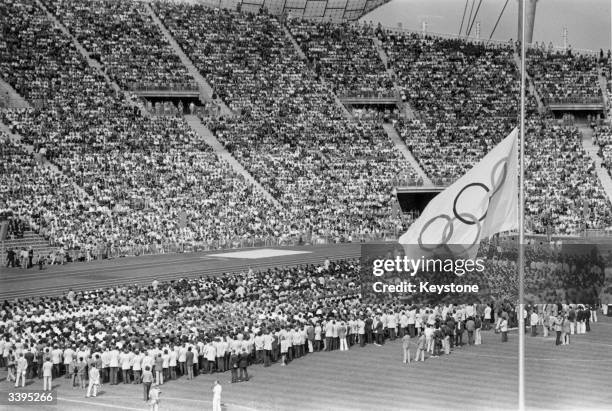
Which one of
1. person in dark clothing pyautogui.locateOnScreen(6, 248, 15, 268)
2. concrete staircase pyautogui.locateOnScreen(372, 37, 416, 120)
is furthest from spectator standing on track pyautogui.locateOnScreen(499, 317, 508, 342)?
concrete staircase pyautogui.locateOnScreen(372, 37, 416, 120)

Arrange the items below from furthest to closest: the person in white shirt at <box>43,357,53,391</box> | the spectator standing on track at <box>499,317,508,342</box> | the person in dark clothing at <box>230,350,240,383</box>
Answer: the spectator standing on track at <box>499,317,508,342</box>
the person in dark clothing at <box>230,350,240,383</box>
the person in white shirt at <box>43,357,53,391</box>

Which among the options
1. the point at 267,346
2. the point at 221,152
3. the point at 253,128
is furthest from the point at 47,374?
the point at 253,128

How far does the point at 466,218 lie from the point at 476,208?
0.89 ft

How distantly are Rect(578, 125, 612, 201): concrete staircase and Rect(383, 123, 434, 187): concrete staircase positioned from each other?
835 centimetres

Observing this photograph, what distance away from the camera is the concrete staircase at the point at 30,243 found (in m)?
40.1

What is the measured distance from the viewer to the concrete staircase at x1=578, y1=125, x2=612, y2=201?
5295 cm

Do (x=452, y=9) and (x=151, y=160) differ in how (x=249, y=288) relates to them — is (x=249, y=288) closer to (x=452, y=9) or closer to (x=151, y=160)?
(x=151, y=160)

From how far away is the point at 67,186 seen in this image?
45.2 metres

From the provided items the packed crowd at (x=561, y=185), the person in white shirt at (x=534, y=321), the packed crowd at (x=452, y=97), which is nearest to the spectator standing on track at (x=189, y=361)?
the person in white shirt at (x=534, y=321)

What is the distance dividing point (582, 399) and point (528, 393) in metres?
1.10

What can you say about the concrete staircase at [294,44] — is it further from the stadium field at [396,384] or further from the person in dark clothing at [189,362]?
the person in dark clothing at [189,362]

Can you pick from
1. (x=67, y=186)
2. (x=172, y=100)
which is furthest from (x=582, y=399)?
(x=172, y=100)

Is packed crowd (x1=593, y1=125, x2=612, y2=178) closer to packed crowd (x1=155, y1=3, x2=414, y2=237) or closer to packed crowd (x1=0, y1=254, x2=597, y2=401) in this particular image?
packed crowd (x1=155, y1=3, x2=414, y2=237)

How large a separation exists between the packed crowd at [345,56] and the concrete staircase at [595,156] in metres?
11.0
